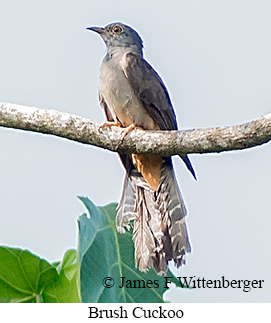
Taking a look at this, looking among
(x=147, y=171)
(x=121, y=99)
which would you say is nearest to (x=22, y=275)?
(x=147, y=171)

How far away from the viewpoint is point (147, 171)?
547cm

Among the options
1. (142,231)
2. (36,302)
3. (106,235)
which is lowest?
(36,302)

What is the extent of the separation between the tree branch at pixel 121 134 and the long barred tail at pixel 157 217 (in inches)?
32.7

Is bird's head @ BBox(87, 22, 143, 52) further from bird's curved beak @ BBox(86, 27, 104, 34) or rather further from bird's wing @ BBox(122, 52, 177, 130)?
bird's wing @ BBox(122, 52, 177, 130)

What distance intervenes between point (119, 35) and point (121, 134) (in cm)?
219

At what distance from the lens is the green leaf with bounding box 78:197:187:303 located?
3367 mm

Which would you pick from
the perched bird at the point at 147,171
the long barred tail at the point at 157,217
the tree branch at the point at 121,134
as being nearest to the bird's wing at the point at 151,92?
the perched bird at the point at 147,171

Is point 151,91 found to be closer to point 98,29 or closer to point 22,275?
point 98,29

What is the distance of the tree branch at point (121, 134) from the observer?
12.7 ft

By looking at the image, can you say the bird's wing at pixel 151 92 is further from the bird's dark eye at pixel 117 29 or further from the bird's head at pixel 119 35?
the bird's dark eye at pixel 117 29

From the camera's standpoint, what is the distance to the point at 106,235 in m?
3.79

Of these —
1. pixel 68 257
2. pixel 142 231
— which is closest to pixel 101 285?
pixel 68 257
